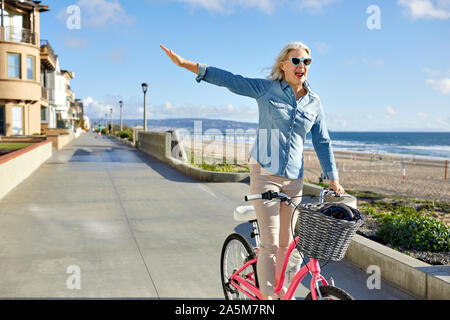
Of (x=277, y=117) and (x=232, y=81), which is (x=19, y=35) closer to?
(x=232, y=81)

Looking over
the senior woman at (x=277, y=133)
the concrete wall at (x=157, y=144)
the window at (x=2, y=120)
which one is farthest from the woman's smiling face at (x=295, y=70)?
the window at (x=2, y=120)

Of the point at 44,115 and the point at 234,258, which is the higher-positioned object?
the point at 44,115

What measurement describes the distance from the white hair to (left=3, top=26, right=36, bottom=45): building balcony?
30588 millimetres

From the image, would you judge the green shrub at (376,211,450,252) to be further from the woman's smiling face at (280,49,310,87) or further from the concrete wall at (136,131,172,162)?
the concrete wall at (136,131,172,162)

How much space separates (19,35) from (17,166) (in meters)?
22.9

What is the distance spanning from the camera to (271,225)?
10.2 feet

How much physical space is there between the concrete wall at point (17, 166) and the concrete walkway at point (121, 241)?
10.8 inches

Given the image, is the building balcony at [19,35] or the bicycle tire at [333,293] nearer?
the bicycle tire at [333,293]

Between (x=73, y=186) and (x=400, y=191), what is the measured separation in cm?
1399

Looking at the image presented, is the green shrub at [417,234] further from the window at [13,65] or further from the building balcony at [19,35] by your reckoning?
the building balcony at [19,35]

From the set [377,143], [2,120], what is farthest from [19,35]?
[377,143]

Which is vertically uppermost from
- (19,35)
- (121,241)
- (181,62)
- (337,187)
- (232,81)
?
(19,35)

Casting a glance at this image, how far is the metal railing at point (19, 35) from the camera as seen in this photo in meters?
29.5
